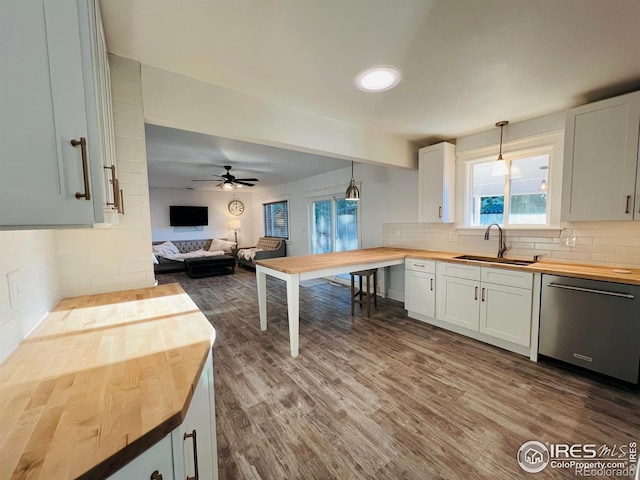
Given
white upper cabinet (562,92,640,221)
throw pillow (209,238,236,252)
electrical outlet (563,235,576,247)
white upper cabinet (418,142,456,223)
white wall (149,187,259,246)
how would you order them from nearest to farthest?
white upper cabinet (562,92,640,221)
electrical outlet (563,235,576,247)
white upper cabinet (418,142,456,223)
white wall (149,187,259,246)
throw pillow (209,238,236,252)

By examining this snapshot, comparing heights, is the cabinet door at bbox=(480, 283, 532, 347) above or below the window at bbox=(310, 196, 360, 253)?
below

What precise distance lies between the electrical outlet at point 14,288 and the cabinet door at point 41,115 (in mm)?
606

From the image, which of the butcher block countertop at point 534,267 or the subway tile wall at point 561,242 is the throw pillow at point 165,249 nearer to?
the butcher block countertop at point 534,267

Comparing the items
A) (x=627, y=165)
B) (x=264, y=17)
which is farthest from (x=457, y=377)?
(x=264, y=17)

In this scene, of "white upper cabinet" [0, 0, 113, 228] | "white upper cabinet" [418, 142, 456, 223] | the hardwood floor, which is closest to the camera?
"white upper cabinet" [0, 0, 113, 228]

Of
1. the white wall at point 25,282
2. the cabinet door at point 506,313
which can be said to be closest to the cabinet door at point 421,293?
the cabinet door at point 506,313

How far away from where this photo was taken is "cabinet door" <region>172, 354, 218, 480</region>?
0.76 m

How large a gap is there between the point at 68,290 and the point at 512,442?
2904 mm

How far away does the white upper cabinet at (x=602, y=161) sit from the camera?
2.10 metres

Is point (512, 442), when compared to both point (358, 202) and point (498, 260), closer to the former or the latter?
point (498, 260)

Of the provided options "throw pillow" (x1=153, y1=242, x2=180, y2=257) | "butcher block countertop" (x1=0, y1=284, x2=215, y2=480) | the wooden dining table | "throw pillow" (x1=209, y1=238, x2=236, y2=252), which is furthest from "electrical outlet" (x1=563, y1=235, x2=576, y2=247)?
"throw pillow" (x1=153, y1=242, x2=180, y2=257)

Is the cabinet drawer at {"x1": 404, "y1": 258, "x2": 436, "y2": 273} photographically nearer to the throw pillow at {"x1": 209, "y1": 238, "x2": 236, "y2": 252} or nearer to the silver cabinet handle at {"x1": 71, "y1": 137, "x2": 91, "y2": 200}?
the silver cabinet handle at {"x1": 71, "y1": 137, "x2": 91, "y2": 200}

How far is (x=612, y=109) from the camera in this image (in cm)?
214

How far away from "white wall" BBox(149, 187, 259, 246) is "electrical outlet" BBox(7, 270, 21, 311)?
6.91m
